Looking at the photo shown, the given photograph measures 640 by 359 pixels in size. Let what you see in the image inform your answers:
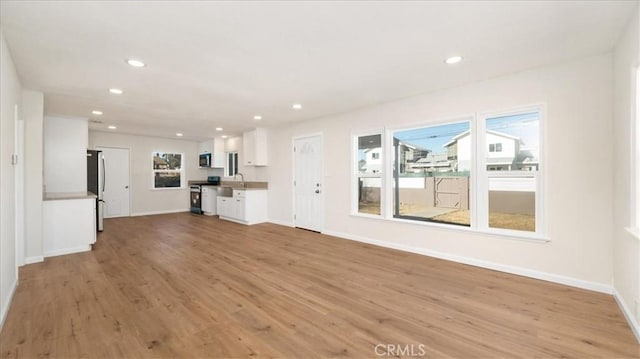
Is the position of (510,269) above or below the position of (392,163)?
below

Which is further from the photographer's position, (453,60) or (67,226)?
(67,226)

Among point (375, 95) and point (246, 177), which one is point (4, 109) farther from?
point (246, 177)

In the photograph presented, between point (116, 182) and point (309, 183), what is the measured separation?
5868 millimetres

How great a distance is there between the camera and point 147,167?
8.55m

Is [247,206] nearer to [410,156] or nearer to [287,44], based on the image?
[410,156]

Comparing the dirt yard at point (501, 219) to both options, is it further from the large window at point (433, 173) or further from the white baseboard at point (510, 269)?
the white baseboard at point (510, 269)

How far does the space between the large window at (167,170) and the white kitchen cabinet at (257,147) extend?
10.9 feet

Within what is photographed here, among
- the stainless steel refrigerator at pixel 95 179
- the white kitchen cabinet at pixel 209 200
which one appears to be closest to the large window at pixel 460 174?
the white kitchen cabinet at pixel 209 200

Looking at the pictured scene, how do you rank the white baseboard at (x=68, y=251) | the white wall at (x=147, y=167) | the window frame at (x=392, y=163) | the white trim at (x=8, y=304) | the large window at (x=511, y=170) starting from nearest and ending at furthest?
the white trim at (x=8, y=304), the large window at (x=511, y=170), the window frame at (x=392, y=163), the white baseboard at (x=68, y=251), the white wall at (x=147, y=167)

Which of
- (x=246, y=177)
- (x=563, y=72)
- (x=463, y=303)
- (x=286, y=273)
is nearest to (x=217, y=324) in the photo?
(x=286, y=273)

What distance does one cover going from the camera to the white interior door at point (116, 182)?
7.84 m

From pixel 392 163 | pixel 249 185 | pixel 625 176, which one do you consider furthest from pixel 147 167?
pixel 625 176

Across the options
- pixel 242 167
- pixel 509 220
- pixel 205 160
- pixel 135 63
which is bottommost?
pixel 509 220

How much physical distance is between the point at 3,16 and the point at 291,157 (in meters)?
4.85
